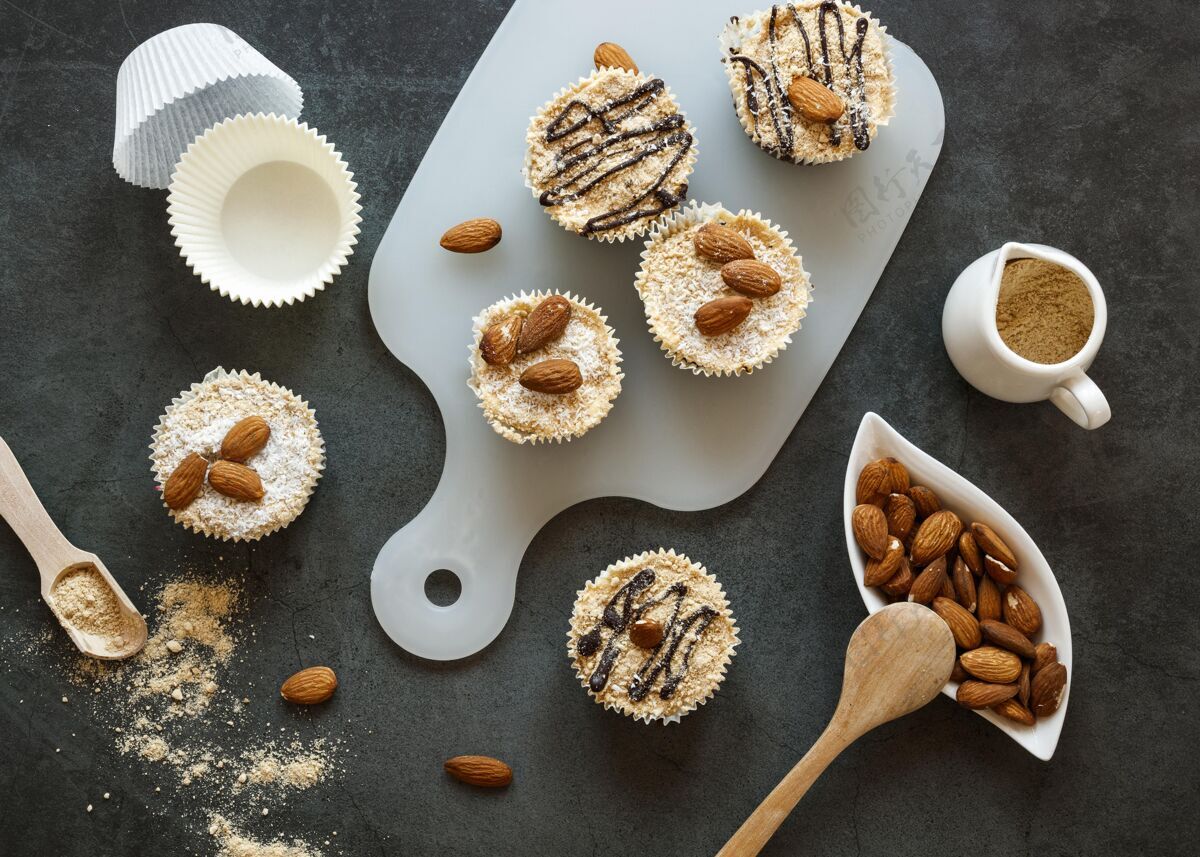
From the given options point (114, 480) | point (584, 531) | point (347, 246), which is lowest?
point (584, 531)

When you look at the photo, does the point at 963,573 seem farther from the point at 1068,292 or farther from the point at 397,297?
the point at 397,297

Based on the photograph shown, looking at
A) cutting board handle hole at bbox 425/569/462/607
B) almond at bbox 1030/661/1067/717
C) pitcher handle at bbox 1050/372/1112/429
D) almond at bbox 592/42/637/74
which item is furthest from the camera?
cutting board handle hole at bbox 425/569/462/607

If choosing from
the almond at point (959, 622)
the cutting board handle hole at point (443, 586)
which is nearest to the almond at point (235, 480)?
the cutting board handle hole at point (443, 586)

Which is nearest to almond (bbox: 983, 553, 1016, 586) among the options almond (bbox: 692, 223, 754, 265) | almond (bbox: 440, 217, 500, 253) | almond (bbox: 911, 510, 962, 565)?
almond (bbox: 911, 510, 962, 565)

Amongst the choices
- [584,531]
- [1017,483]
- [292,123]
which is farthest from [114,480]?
[1017,483]

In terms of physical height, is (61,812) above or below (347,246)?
below

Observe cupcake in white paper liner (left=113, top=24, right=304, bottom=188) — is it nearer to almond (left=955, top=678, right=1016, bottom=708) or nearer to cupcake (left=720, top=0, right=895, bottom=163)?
cupcake (left=720, top=0, right=895, bottom=163)

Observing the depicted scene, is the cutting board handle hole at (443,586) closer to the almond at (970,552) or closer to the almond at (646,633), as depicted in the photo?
the almond at (646,633)
